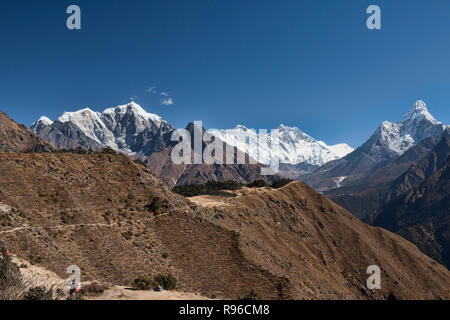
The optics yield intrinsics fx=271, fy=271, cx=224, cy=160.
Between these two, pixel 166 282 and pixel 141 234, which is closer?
pixel 166 282

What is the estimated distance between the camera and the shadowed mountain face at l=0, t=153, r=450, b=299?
35.4 metres

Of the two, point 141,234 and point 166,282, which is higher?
point 141,234

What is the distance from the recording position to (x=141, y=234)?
4516 centimetres

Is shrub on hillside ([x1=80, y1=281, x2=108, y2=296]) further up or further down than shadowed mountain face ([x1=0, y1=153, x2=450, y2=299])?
further down

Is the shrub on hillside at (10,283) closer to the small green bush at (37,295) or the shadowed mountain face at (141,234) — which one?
the small green bush at (37,295)

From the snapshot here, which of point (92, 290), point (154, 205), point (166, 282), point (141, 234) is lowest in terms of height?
point (166, 282)

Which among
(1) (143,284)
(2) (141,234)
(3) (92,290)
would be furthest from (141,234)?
(3) (92,290)

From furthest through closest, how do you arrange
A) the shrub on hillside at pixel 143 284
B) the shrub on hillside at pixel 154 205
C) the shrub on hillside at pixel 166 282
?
1. the shrub on hillside at pixel 154 205
2. the shrub on hillside at pixel 166 282
3. the shrub on hillside at pixel 143 284

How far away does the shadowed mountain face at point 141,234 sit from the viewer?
3544cm

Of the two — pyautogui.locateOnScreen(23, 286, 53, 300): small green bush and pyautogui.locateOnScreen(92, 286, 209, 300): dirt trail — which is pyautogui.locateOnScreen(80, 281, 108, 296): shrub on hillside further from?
pyautogui.locateOnScreen(23, 286, 53, 300): small green bush

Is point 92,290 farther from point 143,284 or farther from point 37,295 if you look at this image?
point 143,284

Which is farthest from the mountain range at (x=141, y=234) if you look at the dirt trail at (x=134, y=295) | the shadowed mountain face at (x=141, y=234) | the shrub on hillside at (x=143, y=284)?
the dirt trail at (x=134, y=295)

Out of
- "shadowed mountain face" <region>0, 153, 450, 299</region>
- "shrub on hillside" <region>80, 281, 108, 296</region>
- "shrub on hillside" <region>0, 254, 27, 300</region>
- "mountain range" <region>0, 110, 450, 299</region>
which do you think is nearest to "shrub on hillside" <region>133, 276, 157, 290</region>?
"mountain range" <region>0, 110, 450, 299</region>
